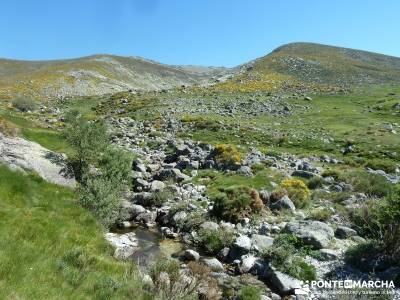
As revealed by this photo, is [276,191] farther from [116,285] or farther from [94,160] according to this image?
[116,285]

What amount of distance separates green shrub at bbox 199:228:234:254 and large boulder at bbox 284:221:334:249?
2.80 meters

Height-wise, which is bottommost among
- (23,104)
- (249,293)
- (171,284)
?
(249,293)

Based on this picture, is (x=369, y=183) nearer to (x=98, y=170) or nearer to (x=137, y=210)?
(x=137, y=210)

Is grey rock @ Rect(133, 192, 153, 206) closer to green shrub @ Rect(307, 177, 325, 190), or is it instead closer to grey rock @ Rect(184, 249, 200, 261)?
grey rock @ Rect(184, 249, 200, 261)

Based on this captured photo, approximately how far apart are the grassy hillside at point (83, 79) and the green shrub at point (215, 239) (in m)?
67.8

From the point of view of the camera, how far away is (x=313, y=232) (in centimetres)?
1952

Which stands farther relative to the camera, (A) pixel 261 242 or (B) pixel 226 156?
(B) pixel 226 156

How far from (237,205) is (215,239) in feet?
12.6

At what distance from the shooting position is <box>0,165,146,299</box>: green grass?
877 centimetres

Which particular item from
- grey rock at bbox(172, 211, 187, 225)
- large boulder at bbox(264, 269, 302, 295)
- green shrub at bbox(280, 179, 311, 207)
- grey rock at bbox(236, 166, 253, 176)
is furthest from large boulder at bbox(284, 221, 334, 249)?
grey rock at bbox(236, 166, 253, 176)

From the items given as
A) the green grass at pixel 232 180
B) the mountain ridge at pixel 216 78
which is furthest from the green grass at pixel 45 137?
the mountain ridge at pixel 216 78

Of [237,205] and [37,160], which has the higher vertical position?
[37,160]

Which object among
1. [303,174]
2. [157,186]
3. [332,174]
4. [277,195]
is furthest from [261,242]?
[332,174]

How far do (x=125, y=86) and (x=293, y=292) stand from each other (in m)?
116
